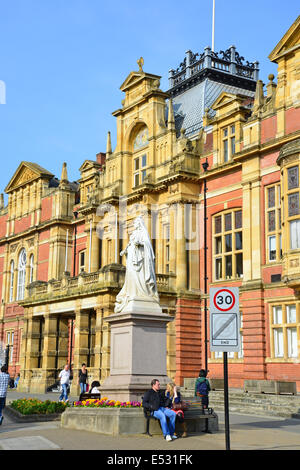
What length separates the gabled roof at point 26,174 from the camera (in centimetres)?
5510

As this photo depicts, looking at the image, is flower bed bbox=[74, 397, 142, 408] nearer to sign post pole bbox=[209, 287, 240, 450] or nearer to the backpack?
sign post pole bbox=[209, 287, 240, 450]

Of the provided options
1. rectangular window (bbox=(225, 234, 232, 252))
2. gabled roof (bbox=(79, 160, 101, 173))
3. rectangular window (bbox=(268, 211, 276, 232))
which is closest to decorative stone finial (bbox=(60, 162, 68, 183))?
gabled roof (bbox=(79, 160, 101, 173))

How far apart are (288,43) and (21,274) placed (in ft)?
112

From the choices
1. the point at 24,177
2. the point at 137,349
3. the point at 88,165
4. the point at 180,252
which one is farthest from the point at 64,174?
the point at 137,349

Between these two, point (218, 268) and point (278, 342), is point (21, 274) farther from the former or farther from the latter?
point (278, 342)

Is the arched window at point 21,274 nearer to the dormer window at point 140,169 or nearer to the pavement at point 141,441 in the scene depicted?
the dormer window at point 140,169

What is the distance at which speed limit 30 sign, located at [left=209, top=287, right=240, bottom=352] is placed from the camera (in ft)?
35.3

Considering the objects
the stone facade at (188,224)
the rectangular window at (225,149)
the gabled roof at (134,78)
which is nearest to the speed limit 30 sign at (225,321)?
the stone facade at (188,224)

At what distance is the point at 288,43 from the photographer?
3130cm

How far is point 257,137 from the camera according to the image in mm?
32750

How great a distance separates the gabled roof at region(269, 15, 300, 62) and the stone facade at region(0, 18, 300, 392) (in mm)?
52

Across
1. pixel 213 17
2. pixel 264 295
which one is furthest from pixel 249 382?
pixel 213 17

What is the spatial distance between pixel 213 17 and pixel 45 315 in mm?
27362

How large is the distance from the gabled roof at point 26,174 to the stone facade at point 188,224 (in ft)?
10.7
